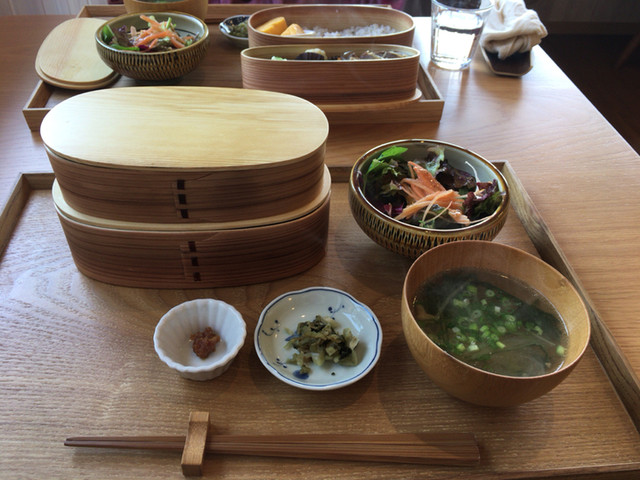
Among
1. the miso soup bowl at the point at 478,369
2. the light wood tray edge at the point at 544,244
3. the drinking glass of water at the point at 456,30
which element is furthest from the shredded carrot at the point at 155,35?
the miso soup bowl at the point at 478,369

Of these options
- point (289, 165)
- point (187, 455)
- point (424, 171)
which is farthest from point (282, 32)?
point (187, 455)

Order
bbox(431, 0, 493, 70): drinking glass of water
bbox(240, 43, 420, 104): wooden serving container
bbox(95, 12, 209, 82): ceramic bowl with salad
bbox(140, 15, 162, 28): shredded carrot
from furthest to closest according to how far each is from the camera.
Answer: bbox(431, 0, 493, 70): drinking glass of water, bbox(140, 15, 162, 28): shredded carrot, bbox(95, 12, 209, 82): ceramic bowl with salad, bbox(240, 43, 420, 104): wooden serving container

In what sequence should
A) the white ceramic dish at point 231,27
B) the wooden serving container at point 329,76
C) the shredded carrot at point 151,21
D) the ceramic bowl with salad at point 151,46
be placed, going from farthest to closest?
1. the white ceramic dish at point 231,27
2. the shredded carrot at point 151,21
3. the ceramic bowl with salad at point 151,46
4. the wooden serving container at point 329,76

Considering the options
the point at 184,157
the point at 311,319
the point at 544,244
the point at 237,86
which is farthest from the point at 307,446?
the point at 237,86

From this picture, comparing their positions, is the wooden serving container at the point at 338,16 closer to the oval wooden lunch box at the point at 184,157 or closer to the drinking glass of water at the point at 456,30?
the drinking glass of water at the point at 456,30

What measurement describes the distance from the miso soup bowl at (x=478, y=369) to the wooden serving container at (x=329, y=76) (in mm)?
723

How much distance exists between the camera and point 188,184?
2.97 ft

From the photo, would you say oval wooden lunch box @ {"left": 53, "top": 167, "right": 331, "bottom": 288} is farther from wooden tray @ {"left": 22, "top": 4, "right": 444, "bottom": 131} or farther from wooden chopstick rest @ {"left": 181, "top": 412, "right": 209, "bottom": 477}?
wooden tray @ {"left": 22, "top": 4, "right": 444, "bottom": 131}

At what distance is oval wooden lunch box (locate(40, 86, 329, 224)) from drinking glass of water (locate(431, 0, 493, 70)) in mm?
1010

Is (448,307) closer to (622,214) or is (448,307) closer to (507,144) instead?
(622,214)

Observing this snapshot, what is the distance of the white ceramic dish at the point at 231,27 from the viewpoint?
6.24 feet

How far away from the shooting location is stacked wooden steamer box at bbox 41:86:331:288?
902mm

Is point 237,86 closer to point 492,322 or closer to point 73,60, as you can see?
point 73,60

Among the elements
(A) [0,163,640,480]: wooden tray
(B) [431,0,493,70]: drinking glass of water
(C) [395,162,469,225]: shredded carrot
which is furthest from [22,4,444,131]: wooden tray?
(A) [0,163,640,480]: wooden tray
